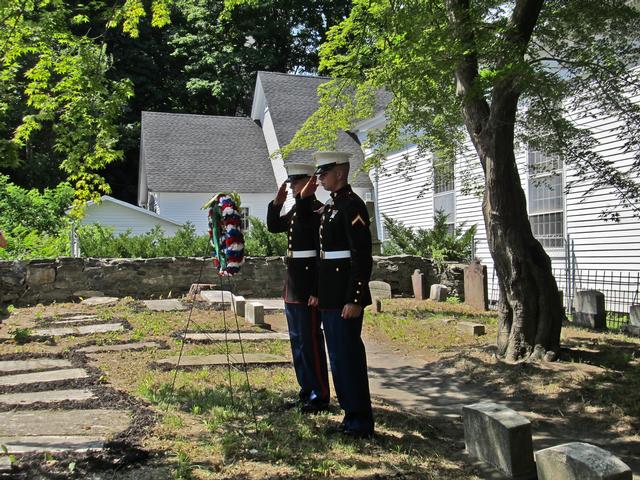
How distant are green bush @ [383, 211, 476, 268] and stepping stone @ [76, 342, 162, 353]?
349 inches

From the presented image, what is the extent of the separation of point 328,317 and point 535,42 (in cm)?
571

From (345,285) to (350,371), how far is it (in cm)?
68

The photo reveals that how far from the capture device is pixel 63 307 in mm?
12055

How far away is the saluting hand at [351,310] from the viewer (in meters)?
4.70

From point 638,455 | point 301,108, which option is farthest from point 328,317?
point 301,108

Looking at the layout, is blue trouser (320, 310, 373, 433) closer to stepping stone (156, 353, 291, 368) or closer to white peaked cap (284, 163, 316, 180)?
white peaked cap (284, 163, 316, 180)

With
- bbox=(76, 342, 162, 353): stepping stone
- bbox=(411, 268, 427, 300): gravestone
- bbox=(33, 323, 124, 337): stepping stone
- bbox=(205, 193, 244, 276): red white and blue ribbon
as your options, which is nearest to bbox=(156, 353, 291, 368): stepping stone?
bbox=(76, 342, 162, 353): stepping stone

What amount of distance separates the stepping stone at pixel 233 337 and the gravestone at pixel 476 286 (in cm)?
504

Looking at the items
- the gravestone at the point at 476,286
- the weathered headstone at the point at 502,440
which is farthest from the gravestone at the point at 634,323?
the weathered headstone at the point at 502,440

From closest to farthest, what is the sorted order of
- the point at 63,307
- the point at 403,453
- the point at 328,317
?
the point at 403,453, the point at 328,317, the point at 63,307

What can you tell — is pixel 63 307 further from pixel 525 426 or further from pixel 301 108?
pixel 301 108

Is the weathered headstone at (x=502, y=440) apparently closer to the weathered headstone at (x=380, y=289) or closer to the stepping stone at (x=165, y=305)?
the stepping stone at (x=165, y=305)

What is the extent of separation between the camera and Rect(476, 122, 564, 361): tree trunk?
24.6 feet

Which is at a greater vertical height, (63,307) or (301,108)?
(301,108)
